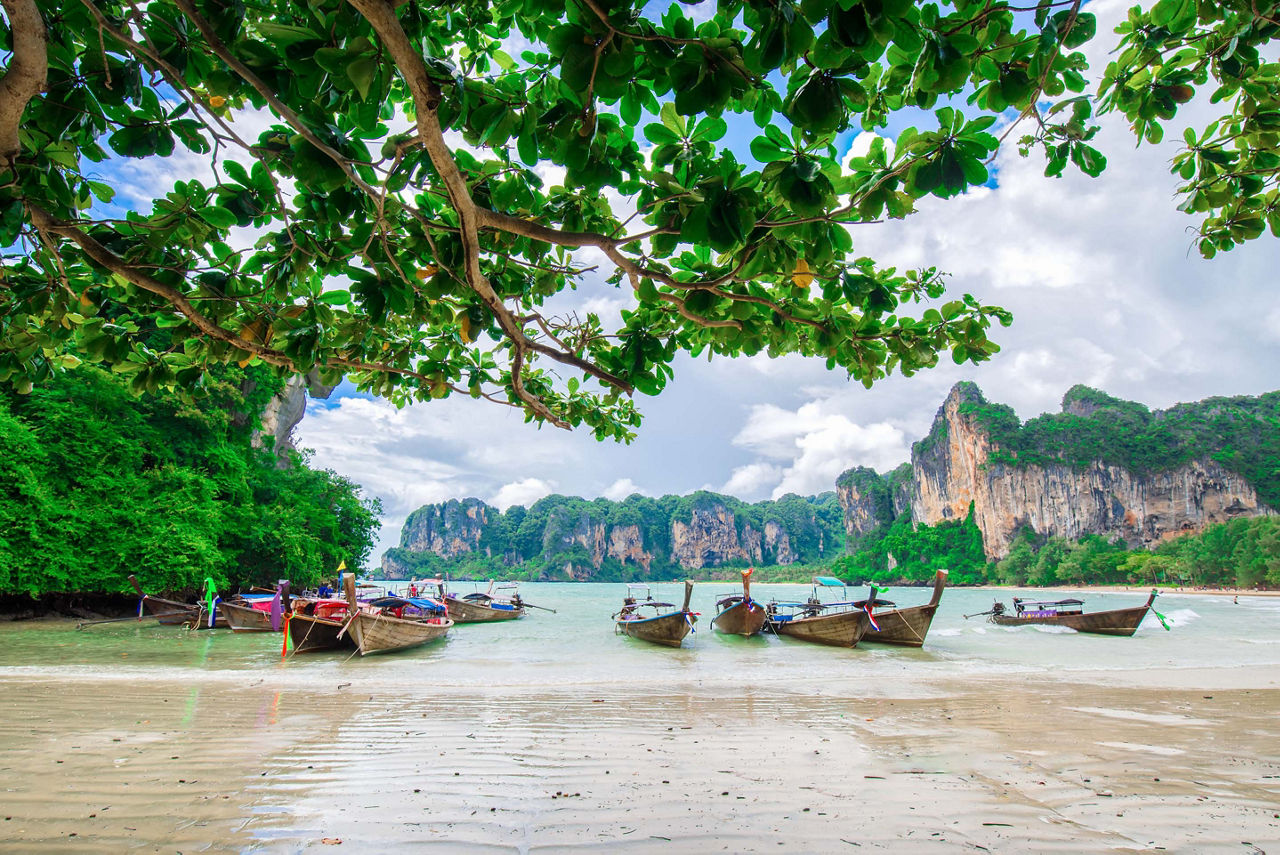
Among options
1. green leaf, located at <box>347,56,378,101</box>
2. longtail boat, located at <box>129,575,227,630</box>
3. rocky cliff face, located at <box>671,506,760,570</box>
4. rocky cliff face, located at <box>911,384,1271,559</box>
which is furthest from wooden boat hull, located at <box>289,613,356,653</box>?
rocky cliff face, located at <box>671,506,760,570</box>

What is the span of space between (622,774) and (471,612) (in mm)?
17938

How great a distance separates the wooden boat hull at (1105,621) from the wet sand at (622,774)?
37.7 ft

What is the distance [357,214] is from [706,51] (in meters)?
1.30

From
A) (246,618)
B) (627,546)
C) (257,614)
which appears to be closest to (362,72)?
(257,614)

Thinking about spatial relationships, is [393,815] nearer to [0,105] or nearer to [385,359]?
[385,359]

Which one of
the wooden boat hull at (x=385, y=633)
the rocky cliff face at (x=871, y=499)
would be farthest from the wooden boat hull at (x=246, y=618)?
the rocky cliff face at (x=871, y=499)

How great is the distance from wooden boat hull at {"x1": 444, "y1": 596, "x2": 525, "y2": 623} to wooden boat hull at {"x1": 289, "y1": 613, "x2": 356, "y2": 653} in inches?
324

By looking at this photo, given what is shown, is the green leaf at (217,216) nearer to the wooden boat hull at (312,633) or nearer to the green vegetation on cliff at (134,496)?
the green vegetation on cliff at (134,496)

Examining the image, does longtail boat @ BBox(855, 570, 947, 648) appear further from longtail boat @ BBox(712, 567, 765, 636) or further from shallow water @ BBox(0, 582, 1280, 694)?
longtail boat @ BBox(712, 567, 765, 636)

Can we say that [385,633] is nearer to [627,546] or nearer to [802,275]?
[802,275]

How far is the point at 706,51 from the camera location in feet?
4.18

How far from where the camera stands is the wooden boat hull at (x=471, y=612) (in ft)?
64.4

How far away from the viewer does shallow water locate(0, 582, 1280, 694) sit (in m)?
8.48

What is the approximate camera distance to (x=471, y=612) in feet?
65.6
